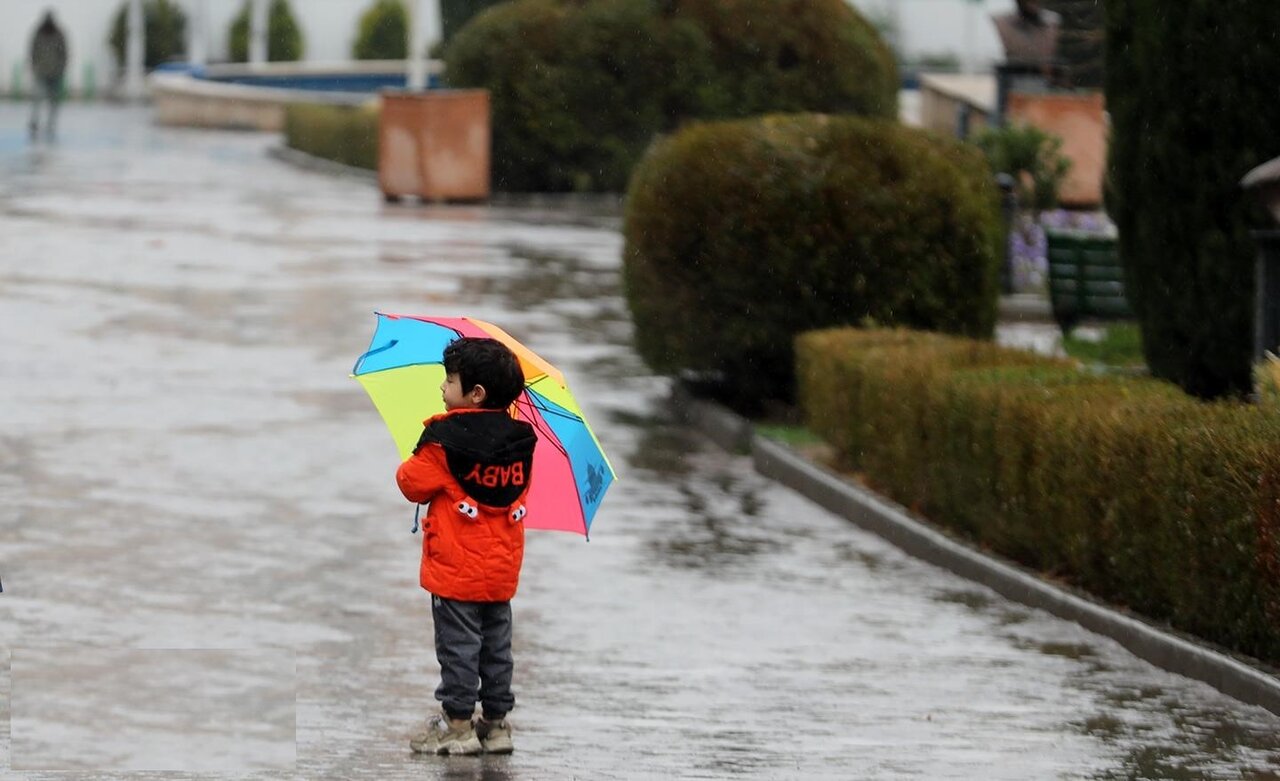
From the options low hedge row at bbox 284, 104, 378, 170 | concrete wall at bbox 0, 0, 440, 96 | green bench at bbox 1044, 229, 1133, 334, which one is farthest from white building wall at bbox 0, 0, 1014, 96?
green bench at bbox 1044, 229, 1133, 334

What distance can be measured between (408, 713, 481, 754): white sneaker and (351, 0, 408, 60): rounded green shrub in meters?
63.8

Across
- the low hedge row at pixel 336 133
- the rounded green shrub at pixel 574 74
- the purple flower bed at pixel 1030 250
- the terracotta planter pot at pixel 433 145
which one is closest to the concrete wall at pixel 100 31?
the low hedge row at pixel 336 133

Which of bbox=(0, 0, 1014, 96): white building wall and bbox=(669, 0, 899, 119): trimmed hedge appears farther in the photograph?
bbox=(0, 0, 1014, 96): white building wall

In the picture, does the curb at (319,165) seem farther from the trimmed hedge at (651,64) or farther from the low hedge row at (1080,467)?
the low hedge row at (1080,467)

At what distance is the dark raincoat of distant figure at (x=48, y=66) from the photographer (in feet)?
145

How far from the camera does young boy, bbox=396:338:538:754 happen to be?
272 inches

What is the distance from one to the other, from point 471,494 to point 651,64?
2879 cm

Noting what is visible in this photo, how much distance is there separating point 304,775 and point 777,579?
409cm

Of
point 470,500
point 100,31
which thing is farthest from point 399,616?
point 100,31

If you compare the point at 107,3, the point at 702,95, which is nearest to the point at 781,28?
the point at 702,95

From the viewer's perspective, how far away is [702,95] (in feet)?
115

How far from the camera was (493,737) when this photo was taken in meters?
7.25

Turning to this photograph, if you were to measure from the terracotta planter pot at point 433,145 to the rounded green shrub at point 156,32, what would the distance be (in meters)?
38.0

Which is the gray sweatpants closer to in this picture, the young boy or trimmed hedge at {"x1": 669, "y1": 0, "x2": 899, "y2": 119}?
the young boy
